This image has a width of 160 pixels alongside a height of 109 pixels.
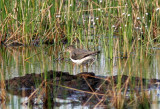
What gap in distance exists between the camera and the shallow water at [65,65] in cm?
718

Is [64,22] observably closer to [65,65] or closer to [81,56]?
[81,56]

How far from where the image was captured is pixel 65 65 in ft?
28.8

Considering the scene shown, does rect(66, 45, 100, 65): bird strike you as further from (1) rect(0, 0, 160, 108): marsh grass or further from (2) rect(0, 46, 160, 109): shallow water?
(1) rect(0, 0, 160, 108): marsh grass

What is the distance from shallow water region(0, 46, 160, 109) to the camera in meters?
7.18

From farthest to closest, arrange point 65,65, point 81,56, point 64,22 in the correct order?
point 64,22, point 81,56, point 65,65

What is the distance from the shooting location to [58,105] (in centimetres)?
557

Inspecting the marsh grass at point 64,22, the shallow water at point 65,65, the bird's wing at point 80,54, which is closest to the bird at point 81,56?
the bird's wing at point 80,54

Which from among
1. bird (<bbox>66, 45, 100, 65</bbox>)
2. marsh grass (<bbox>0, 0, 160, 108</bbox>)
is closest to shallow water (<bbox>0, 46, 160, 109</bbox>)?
bird (<bbox>66, 45, 100, 65</bbox>)

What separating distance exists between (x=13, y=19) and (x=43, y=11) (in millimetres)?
886

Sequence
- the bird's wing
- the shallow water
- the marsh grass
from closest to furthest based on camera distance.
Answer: the shallow water < the bird's wing < the marsh grass

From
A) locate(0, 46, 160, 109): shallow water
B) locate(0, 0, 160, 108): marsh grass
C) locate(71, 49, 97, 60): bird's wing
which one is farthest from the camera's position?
locate(0, 0, 160, 108): marsh grass

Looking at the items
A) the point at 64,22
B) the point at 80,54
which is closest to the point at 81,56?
the point at 80,54

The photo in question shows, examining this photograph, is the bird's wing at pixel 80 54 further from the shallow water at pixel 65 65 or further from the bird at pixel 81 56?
the shallow water at pixel 65 65

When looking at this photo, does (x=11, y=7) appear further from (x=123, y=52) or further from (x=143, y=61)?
(x=143, y=61)
